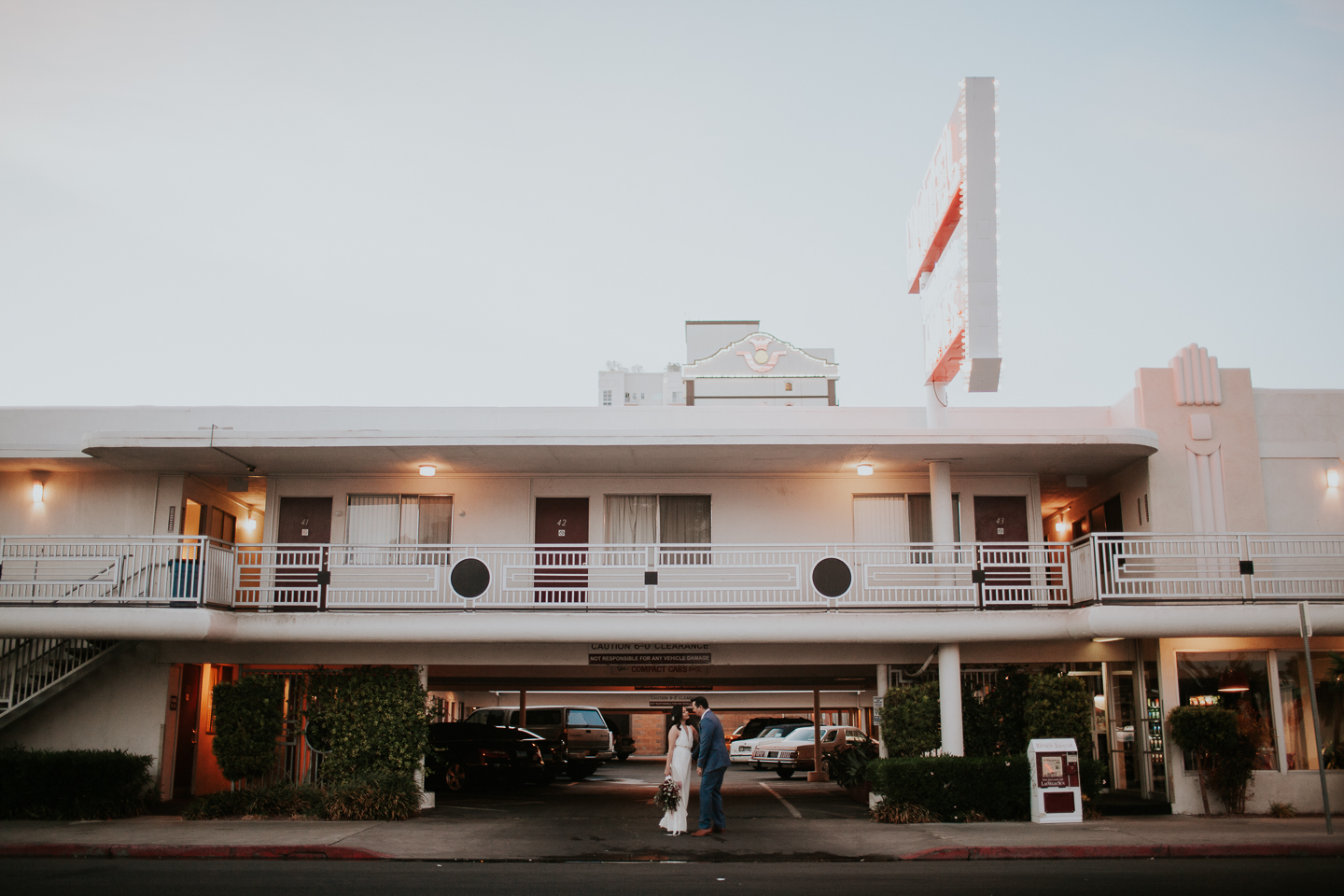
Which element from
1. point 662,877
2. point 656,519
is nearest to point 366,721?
point 656,519

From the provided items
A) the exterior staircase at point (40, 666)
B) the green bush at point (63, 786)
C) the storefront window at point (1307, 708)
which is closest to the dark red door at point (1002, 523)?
the storefront window at point (1307, 708)

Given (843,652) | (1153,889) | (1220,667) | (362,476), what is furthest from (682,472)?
(1153,889)

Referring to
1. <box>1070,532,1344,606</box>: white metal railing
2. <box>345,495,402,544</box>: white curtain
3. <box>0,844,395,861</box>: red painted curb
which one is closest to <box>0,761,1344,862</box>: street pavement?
<box>0,844,395,861</box>: red painted curb

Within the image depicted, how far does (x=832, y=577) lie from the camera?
17.0m

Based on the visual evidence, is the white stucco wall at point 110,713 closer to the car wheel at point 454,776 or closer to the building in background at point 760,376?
the car wheel at point 454,776

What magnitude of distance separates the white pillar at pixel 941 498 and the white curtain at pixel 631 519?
457 centimetres

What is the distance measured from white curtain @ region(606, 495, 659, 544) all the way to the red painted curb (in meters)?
7.77

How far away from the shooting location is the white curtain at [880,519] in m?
19.1

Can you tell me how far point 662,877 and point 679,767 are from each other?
136 inches

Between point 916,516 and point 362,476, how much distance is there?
937cm

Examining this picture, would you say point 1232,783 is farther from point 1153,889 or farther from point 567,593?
point 567,593

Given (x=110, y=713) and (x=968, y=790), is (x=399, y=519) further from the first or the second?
(x=968, y=790)

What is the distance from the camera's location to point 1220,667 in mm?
17016

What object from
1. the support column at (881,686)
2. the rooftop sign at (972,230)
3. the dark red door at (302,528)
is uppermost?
the rooftop sign at (972,230)
